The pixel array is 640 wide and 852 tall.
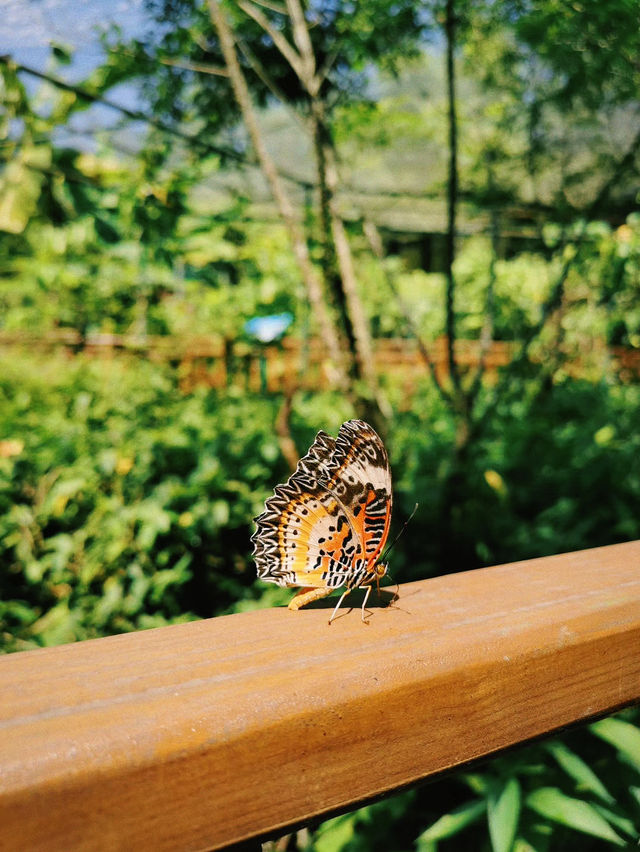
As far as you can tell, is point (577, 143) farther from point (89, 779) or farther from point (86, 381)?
point (89, 779)

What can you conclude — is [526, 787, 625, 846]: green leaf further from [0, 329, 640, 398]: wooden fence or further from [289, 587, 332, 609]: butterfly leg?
[0, 329, 640, 398]: wooden fence

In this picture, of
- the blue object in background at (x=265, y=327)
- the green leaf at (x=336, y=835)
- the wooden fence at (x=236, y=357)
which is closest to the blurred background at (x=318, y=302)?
the green leaf at (x=336, y=835)

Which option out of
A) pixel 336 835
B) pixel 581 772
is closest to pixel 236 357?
pixel 336 835

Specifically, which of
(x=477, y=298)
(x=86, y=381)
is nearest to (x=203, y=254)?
(x=86, y=381)

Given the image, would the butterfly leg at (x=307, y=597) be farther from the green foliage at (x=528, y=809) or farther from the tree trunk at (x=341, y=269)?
the tree trunk at (x=341, y=269)

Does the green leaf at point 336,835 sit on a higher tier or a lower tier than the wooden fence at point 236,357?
lower

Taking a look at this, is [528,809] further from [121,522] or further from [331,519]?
[121,522]
